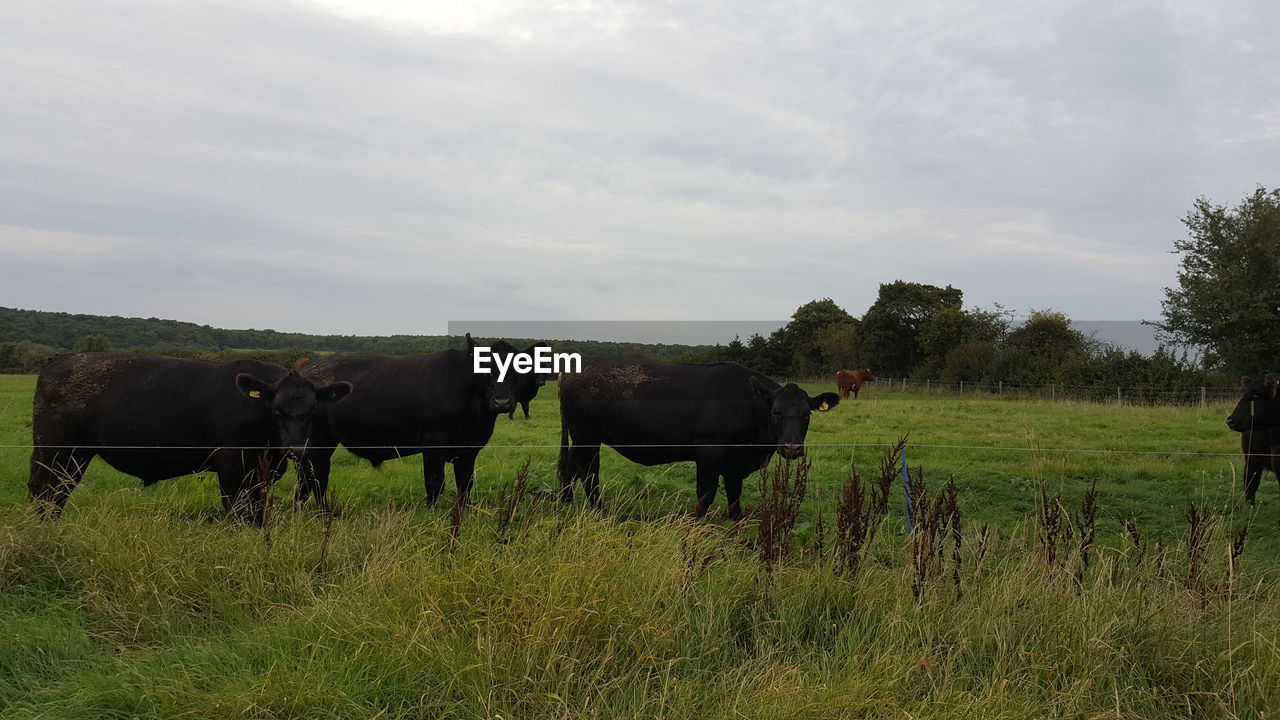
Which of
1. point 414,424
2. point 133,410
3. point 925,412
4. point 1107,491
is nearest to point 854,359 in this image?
point 925,412

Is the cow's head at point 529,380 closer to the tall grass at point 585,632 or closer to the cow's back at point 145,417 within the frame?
the cow's back at point 145,417

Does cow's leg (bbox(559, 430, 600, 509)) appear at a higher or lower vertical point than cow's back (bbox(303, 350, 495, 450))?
lower

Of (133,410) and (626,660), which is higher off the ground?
(133,410)

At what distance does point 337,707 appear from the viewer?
10.8ft

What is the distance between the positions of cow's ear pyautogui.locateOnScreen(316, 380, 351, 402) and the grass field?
78.3 inches

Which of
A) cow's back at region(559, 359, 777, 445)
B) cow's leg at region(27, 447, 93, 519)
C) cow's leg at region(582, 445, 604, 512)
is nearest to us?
cow's leg at region(27, 447, 93, 519)

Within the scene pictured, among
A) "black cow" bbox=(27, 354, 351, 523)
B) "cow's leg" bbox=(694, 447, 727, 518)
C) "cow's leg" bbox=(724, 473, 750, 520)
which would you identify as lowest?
"cow's leg" bbox=(724, 473, 750, 520)

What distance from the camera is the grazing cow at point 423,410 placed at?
896 centimetres

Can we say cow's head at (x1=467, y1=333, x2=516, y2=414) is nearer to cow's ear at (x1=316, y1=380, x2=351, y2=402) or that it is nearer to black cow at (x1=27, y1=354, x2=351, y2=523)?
cow's ear at (x1=316, y1=380, x2=351, y2=402)

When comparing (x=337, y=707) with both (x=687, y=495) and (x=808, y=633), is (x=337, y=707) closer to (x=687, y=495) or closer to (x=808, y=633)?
(x=808, y=633)

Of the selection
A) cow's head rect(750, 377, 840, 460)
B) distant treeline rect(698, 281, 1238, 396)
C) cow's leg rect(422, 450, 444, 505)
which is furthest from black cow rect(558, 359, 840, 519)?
distant treeline rect(698, 281, 1238, 396)

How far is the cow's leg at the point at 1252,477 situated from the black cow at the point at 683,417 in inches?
209

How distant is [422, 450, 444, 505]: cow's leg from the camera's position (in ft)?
27.4

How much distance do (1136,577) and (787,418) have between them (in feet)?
12.6
